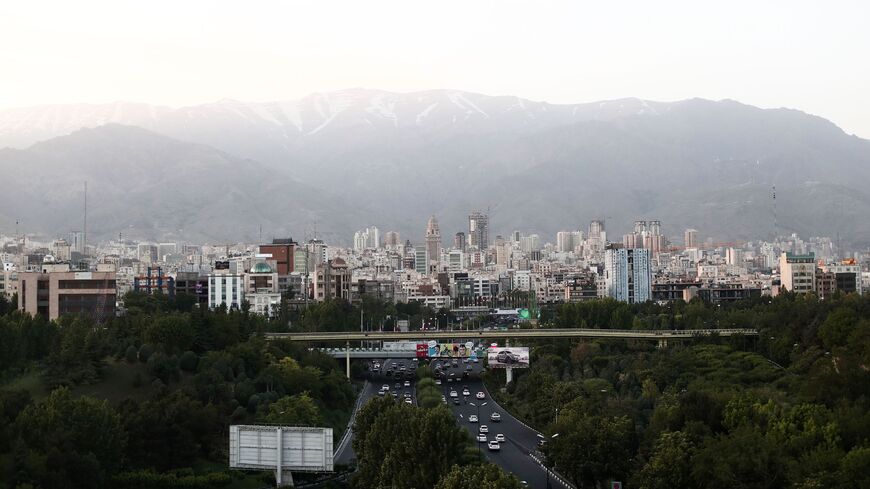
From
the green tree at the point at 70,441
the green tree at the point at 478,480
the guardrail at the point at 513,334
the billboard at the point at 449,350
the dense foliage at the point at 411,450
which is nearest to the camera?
the green tree at the point at 478,480

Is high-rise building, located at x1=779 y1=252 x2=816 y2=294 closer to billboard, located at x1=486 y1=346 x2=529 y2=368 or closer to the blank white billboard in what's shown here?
billboard, located at x1=486 y1=346 x2=529 y2=368

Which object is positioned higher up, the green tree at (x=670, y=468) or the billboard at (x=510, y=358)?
the billboard at (x=510, y=358)

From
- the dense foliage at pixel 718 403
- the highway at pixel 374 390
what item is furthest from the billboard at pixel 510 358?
the highway at pixel 374 390

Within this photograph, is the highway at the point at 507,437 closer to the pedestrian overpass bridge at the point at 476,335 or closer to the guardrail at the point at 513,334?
the pedestrian overpass bridge at the point at 476,335

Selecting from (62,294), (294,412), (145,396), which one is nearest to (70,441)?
(294,412)

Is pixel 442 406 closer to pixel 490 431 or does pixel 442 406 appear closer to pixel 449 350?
pixel 490 431
